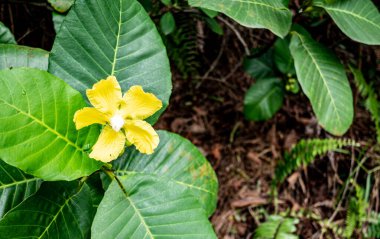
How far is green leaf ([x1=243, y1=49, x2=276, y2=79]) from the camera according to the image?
268 centimetres

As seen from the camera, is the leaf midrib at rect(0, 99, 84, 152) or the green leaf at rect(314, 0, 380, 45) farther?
the green leaf at rect(314, 0, 380, 45)

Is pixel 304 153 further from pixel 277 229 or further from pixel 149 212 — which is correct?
pixel 149 212

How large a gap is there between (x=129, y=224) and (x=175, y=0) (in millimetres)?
1302

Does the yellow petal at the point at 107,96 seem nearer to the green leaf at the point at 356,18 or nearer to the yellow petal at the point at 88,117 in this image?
the yellow petal at the point at 88,117

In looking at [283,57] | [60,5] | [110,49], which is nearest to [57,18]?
[60,5]

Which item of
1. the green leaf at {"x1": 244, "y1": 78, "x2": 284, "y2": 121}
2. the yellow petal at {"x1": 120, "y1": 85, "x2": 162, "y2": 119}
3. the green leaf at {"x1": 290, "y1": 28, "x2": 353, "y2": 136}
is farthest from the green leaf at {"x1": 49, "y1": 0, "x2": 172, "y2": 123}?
the green leaf at {"x1": 244, "y1": 78, "x2": 284, "y2": 121}

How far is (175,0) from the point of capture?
6.89 feet

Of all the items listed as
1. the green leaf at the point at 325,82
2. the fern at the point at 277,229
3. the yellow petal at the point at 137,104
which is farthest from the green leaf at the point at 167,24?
the fern at the point at 277,229

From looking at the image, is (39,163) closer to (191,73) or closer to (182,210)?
(182,210)

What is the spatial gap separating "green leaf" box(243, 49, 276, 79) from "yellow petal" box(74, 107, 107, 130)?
1672 millimetres

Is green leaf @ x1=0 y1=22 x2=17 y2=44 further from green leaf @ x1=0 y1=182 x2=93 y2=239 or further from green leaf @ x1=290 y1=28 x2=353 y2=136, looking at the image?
green leaf @ x1=290 y1=28 x2=353 y2=136

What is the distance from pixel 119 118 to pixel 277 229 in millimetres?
1662

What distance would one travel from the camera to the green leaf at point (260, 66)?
268cm

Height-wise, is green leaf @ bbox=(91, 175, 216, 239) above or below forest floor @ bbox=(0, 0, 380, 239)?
above
